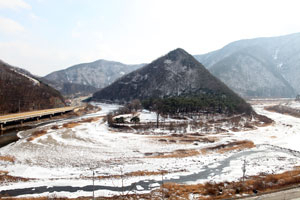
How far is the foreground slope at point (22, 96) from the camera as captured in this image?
69312 millimetres

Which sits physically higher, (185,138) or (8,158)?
(8,158)

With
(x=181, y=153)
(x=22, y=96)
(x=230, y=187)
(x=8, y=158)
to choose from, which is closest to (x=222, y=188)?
(x=230, y=187)

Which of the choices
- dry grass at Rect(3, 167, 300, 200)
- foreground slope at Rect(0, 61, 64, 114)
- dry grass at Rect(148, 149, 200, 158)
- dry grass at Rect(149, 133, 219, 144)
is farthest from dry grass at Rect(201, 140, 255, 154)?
foreground slope at Rect(0, 61, 64, 114)

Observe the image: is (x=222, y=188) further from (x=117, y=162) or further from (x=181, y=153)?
(x=117, y=162)

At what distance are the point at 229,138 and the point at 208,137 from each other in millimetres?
4823

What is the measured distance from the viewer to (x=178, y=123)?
53.2m

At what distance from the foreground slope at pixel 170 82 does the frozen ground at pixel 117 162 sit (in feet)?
175

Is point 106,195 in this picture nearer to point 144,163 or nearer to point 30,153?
point 144,163

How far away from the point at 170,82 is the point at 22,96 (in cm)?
8029

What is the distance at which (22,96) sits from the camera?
76.5 metres

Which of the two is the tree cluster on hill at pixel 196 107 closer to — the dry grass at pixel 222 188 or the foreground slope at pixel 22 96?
the dry grass at pixel 222 188

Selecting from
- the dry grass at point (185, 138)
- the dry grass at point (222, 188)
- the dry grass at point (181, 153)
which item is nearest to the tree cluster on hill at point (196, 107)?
the dry grass at point (185, 138)

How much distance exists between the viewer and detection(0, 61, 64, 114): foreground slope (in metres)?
69.3

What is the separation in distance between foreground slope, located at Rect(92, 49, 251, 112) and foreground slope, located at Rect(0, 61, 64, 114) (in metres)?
53.0
